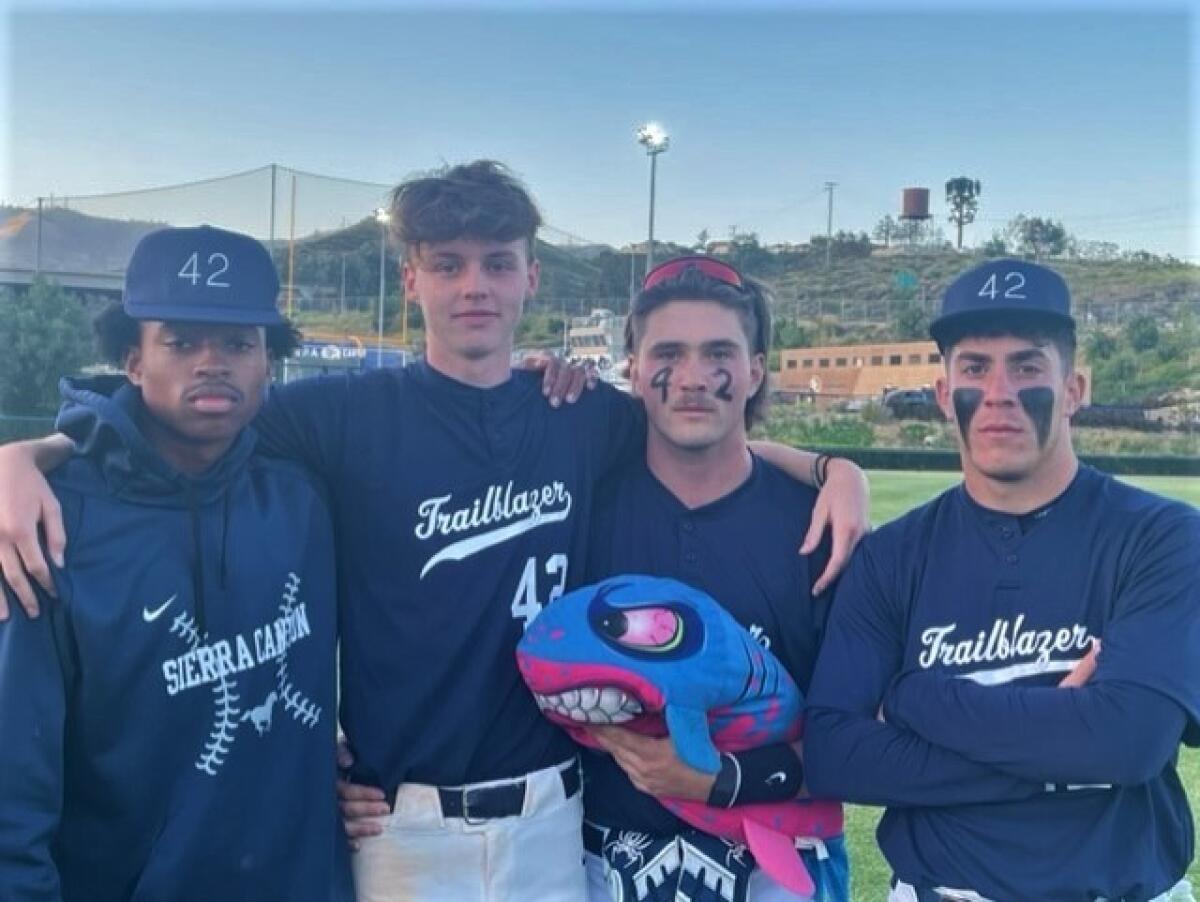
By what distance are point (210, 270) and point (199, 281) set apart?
36 millimetres

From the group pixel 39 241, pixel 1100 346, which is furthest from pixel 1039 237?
pixel 39 241

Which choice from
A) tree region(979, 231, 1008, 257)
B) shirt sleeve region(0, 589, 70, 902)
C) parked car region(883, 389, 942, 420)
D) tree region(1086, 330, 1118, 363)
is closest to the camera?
shirt sleeve region(0, 589, 70, 902)

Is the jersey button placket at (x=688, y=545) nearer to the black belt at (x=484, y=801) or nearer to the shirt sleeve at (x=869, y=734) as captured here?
the shirt sleeve at (x=869, y=734)

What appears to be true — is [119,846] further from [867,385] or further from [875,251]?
[875,251]

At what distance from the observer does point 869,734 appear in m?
2.35

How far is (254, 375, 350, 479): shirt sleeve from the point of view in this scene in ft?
8.89

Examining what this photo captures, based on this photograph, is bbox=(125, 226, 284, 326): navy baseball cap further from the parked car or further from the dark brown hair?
the parked car

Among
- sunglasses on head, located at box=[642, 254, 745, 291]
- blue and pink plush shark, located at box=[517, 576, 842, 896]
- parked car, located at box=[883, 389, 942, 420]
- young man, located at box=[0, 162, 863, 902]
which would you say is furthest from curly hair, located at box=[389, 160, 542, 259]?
parked car, located at box=[883, 389, 942, 420]

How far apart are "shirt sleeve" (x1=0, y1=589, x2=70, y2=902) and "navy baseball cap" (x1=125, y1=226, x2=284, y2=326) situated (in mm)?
659

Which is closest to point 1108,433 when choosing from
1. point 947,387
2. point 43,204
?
point 43,204

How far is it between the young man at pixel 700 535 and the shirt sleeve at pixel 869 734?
6.8 inches

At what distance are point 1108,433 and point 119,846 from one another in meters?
35.0

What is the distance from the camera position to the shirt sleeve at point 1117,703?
7.07 feet

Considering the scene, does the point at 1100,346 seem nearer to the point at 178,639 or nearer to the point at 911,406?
the point at 911,406
